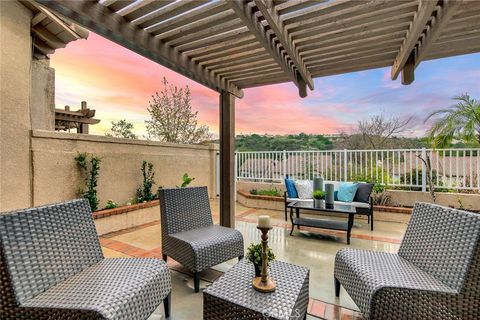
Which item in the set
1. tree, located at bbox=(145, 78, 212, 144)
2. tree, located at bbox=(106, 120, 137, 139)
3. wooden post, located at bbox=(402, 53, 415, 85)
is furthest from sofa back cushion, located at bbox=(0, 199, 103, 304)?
tree, located at bbox=(106, 120, 137, 139)

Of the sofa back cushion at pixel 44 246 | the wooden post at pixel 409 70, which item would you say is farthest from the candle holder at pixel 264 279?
the wooden post at pixel 409 70

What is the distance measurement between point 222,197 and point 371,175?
4.15 metres

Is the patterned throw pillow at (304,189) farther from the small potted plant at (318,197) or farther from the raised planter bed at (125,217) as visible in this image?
the raised planter bed at (125,217)

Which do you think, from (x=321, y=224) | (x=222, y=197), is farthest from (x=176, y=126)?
(x=321, y=224)

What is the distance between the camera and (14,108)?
144 inches

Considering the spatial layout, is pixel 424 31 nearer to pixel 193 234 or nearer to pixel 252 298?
pixel 252 298

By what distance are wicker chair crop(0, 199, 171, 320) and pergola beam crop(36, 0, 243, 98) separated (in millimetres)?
1593

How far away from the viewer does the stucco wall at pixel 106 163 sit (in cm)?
402

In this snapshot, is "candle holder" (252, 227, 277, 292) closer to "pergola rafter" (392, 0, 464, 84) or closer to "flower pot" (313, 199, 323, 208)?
"pergola rafter" (392, 0, 464, 84)

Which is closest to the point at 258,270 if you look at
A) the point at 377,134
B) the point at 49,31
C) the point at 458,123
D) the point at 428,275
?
the point at 428,275

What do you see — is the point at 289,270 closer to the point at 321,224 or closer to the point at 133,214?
the point at 321,224

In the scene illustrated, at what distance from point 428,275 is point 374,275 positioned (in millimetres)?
425

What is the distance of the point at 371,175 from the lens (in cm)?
614

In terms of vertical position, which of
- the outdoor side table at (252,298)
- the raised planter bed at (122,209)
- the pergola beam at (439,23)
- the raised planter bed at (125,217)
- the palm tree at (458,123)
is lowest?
the raised planter bed at (125,217)
